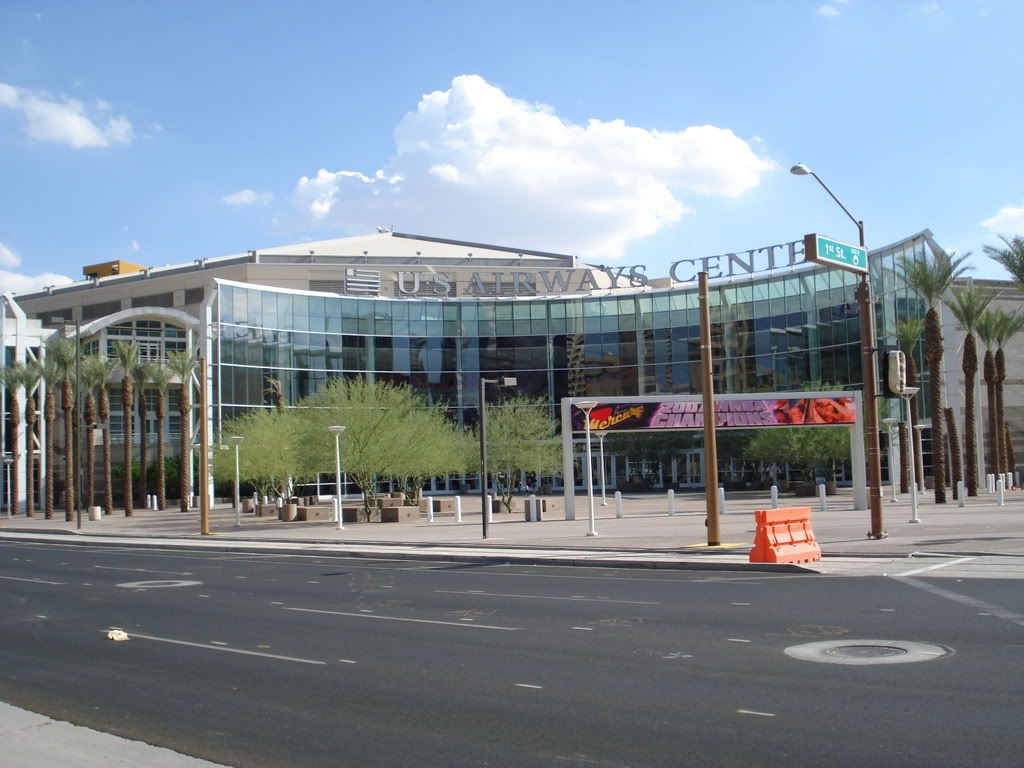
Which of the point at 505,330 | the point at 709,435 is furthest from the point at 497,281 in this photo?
the point at 709,435

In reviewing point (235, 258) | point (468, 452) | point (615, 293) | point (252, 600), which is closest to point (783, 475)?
point (615, 293)

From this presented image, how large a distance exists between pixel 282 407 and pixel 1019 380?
4949 cm

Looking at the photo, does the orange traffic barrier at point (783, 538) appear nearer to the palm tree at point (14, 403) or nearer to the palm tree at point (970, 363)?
the palm tree at point (970, 363)

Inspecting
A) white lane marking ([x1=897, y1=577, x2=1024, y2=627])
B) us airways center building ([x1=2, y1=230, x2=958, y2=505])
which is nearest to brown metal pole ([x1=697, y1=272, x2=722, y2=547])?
white lane marking ([x1=897, y1=577, x2=1024, y2=627])

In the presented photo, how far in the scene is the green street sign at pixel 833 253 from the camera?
20062 millimetres

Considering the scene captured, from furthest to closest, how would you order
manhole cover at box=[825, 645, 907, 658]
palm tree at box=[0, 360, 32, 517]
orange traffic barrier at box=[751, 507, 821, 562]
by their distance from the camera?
1. palm tree at box=[0, 360, 32, 517]
2. orange traffic barrier at box=[751, 507, 821, 562]
3. manhole cover at box=[825, 645, 907, 658]

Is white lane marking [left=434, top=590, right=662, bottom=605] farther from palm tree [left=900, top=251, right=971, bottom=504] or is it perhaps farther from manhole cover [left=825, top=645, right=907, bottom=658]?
palm tree [left=900, top=251, right=971, bottom=504]

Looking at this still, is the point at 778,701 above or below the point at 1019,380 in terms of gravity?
below

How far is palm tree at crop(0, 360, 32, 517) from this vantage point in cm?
5938

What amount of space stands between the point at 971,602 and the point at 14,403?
204ft

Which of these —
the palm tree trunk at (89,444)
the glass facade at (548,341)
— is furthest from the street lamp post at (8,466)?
the glass facade at (548,341)

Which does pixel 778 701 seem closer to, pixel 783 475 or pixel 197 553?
pixel 197 553

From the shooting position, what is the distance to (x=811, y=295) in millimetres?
65750

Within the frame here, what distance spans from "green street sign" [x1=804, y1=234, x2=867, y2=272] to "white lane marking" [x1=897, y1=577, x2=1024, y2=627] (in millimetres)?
6969
